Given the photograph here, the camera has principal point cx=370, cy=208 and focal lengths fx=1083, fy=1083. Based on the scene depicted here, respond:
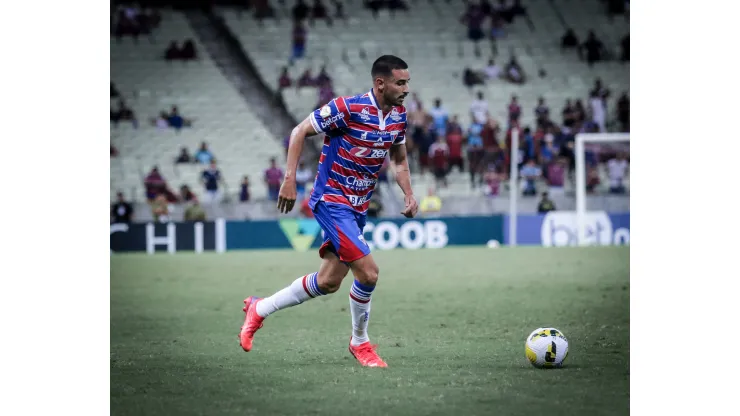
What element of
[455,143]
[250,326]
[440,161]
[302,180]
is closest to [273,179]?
[302,180]

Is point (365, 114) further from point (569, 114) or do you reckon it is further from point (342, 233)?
point (569, 114)

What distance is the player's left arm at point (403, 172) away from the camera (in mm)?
7605

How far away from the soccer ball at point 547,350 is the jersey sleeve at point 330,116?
76.7 inches

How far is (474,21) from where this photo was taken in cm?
2806

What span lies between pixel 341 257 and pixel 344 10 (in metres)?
22.4

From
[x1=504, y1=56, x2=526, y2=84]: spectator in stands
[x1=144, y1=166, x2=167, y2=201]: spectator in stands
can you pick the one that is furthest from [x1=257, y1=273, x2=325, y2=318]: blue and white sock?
[x1=504, y1=56, x2=526, y2=84]: spectator in stands

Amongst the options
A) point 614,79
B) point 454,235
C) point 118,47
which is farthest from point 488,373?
point 118,47

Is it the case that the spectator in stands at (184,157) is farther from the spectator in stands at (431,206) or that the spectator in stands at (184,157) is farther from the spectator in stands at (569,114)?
the spectator in stands at (569,114)

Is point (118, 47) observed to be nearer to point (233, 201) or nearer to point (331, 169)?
point (233, 201)

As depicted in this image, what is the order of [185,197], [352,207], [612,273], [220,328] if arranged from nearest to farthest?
[352,207] < [220,328] < [612,273] < [185,197]

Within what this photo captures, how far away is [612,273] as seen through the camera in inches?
590

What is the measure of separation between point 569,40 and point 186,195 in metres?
10.9

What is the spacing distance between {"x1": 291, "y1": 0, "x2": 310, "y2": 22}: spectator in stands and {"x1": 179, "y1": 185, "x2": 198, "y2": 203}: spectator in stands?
718cm

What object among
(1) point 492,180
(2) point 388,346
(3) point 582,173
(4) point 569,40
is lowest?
(2) point 388,346
